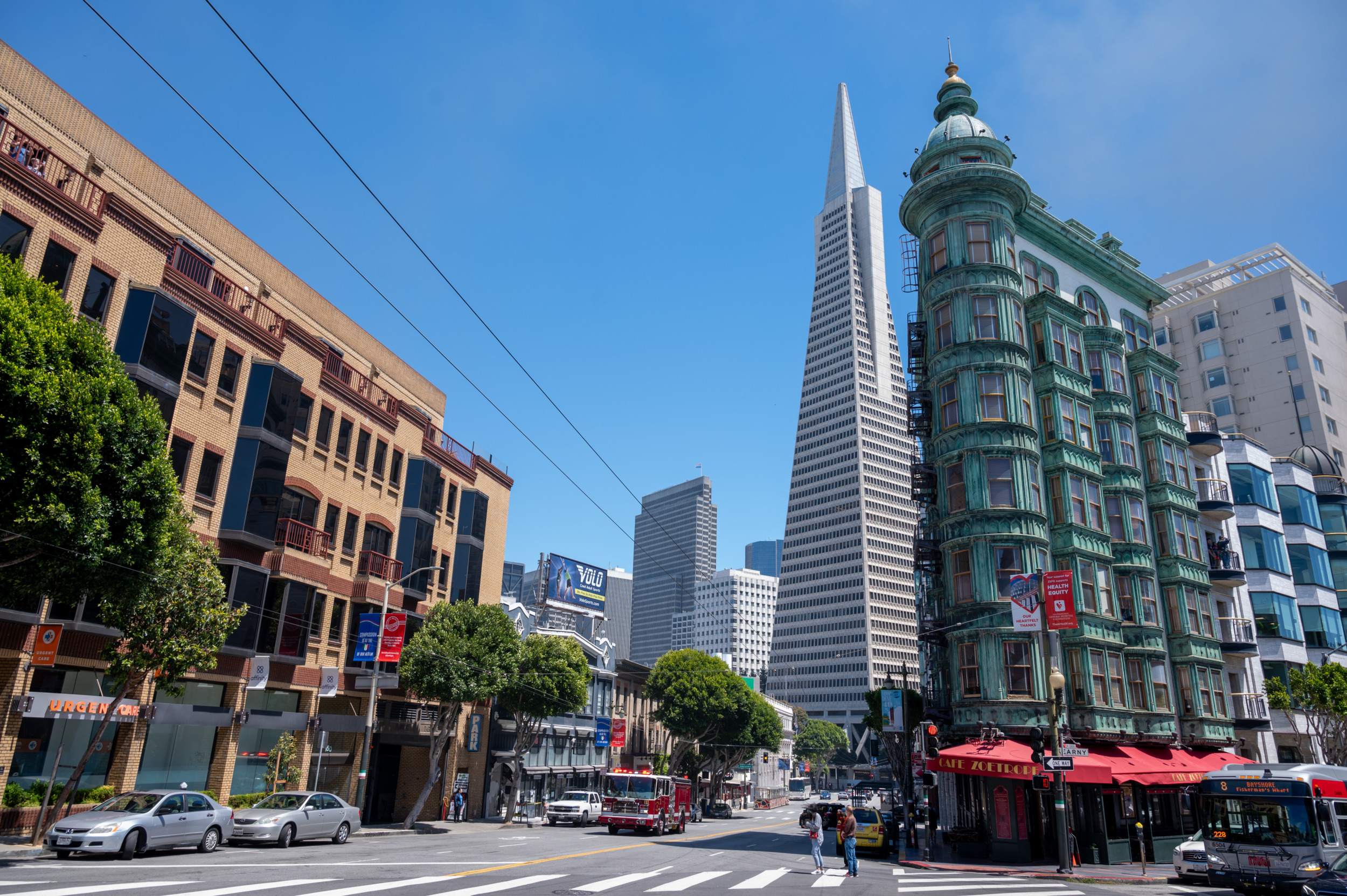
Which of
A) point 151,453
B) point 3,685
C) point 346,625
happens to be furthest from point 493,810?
→ point 151,453

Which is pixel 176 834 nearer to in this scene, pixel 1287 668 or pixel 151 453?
pixel 151 453

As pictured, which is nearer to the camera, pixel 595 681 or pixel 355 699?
pixel 355 699

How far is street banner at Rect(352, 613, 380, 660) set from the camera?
3359cm

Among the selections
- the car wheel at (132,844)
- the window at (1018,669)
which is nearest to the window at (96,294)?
the car wheel at (132,844)

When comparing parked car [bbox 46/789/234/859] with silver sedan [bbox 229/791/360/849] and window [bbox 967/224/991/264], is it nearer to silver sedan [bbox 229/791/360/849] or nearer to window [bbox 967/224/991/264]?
silver sedan [bbox 229/791/360/849]

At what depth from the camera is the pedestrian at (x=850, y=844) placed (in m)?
23.8

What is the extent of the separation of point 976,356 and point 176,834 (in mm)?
34344

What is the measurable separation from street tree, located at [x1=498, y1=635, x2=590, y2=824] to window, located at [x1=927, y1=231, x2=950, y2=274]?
3054 centimetres

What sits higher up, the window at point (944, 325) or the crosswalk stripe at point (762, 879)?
the window at point (944, 325)

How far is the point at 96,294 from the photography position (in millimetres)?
25750

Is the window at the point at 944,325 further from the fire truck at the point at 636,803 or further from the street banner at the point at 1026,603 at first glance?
the fire truck at the point at 636,803

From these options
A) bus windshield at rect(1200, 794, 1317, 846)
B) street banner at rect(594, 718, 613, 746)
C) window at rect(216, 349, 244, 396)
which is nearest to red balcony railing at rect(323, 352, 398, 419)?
window at rect(216, 349, 244, 396)

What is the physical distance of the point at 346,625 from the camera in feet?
124

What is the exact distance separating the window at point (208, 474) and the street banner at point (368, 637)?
8109 mm
